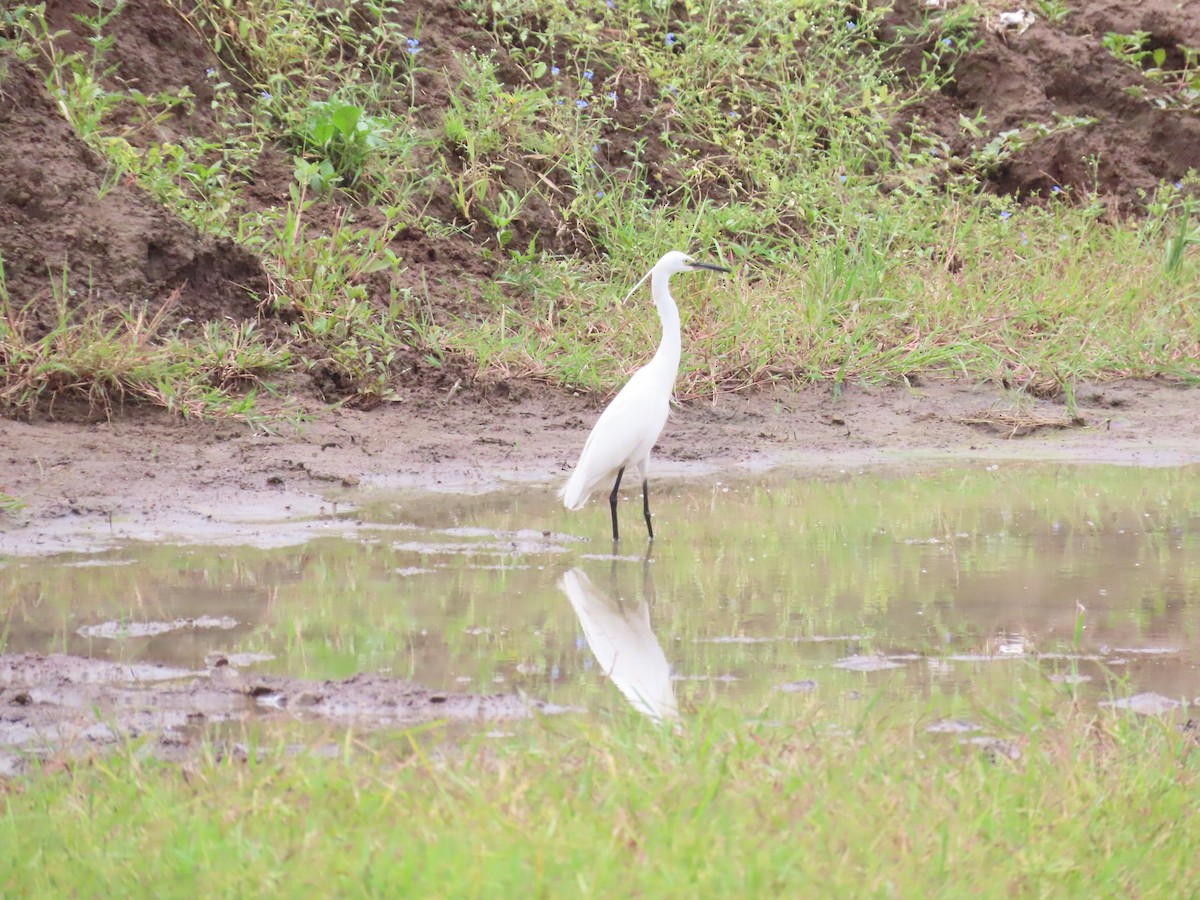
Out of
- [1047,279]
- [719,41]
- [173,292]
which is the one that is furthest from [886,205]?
[173,292]

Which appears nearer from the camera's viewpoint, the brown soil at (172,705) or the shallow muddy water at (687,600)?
the brown soil at (172,705)

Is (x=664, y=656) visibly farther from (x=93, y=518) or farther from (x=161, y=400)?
(x=161, y=400)

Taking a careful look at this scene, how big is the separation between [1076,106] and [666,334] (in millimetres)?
6644

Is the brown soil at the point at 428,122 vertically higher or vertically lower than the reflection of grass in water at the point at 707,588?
higher

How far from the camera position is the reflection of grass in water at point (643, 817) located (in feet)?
8.00

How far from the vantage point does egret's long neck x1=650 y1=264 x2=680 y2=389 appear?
250 inches

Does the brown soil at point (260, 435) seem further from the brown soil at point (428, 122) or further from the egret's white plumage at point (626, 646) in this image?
the egret's white plumage at point (626, 646)

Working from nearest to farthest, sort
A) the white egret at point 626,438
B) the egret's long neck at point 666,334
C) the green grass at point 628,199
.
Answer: the white egret at point 626,438 < the egret's long neck at point 666,334 < the green grass at point 628,199

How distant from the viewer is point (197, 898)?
2.41m

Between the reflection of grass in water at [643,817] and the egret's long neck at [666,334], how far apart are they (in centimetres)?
319

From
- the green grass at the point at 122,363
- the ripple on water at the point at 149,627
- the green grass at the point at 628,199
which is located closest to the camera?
the ripple on water at the point at 149,627

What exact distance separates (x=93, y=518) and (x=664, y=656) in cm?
266

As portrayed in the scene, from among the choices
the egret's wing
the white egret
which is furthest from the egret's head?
the egret's wing

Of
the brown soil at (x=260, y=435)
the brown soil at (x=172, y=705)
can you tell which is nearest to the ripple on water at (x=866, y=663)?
the brown soil at (x=172, y=705)
